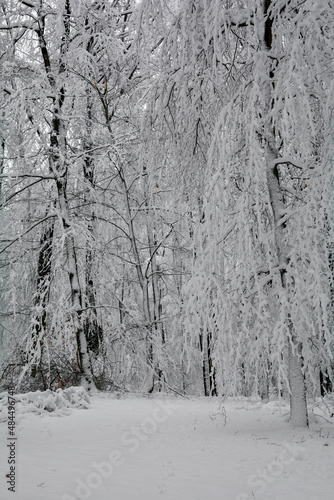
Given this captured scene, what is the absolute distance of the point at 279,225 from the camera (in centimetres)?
505

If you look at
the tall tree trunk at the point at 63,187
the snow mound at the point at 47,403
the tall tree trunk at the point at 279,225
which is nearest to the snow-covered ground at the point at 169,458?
the snow mound at the point at 47,403

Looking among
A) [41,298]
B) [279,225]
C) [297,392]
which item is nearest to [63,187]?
[41,298]

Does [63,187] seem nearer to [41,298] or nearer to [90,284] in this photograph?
[41,298]

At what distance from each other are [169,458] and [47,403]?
3.31 m

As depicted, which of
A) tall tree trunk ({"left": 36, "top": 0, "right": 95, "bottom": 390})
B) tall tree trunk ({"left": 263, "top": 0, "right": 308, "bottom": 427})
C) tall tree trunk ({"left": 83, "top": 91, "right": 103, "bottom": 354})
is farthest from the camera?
tall tree trunk ({"left": 83, "top": 91, "right": 103, "bottom": 354})

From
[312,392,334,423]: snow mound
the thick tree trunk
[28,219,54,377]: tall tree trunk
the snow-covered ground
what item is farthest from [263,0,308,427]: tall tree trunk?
[28,219,54,377]: tall tree trunk

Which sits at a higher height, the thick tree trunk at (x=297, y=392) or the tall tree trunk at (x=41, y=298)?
the tall tree trunk at (x=41, y=298)

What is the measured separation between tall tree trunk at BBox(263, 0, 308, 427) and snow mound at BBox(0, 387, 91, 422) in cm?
370

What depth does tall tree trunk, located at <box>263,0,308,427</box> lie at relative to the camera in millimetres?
4930

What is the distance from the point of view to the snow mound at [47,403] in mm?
6467

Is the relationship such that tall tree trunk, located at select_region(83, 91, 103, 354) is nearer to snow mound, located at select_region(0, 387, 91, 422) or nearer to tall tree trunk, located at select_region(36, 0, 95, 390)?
tall tree trunk, located at select_region(36, 0, 95, 390)

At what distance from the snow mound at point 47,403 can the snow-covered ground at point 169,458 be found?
0.14 m

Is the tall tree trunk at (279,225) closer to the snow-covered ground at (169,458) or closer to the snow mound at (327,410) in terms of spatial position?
the snow-covered ground at (169,458)

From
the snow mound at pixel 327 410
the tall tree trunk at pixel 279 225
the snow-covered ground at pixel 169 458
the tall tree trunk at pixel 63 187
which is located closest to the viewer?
the snow-covered ground at pixel 169 458
